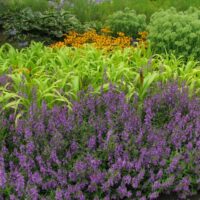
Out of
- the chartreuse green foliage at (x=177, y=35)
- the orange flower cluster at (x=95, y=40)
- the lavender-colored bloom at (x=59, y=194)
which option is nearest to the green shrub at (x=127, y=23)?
the orange flower cluster at (x=95, y=40)

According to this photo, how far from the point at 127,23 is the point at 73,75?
10.2 feet

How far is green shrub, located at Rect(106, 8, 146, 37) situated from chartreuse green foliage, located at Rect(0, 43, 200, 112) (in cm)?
157

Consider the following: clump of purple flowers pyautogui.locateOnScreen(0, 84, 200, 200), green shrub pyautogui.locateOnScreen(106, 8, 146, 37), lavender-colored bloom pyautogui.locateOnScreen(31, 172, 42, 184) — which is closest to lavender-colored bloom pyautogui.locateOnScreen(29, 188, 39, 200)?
clump of purple flowers pyautogui.locateOnScreen(0, 84, 200, 200)

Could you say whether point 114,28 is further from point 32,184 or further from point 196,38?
point 32,184

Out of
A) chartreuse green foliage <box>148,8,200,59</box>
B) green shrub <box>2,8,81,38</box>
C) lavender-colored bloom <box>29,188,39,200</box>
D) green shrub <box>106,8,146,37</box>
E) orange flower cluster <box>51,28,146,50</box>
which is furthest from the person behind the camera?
green shrub <box>106,8,146,37</box>

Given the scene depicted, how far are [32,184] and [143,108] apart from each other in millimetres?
1164

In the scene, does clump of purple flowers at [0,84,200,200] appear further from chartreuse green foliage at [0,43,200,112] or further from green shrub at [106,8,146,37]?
green shrub at [106,8,146,37]

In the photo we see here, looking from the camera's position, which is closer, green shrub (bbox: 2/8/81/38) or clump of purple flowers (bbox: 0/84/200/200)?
clump of purple flowers (bbox: 0/84/200/200)

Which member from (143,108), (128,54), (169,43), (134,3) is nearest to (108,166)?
(143,108)

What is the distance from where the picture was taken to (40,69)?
4.98 metres

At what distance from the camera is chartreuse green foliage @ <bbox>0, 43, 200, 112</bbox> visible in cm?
389

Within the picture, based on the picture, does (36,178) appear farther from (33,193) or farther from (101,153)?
(101,153)

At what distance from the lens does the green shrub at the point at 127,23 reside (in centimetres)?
726

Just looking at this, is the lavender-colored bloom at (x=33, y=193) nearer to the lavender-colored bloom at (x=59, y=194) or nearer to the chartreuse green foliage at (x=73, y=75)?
the lavender-colored bloom at (x=59, y=194)
